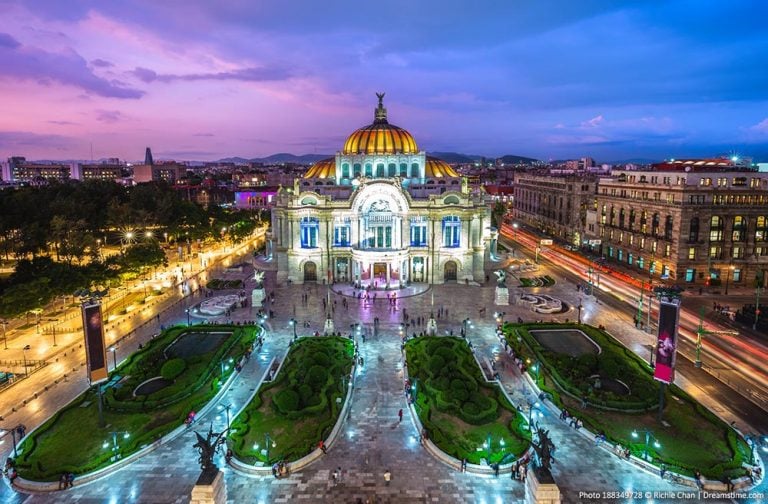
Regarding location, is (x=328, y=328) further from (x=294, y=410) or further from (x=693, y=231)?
(x=693, y=231)

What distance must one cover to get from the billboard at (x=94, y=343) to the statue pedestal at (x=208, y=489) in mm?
13404

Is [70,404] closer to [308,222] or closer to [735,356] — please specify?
[308,222]

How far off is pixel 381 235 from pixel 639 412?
43069 millimetres

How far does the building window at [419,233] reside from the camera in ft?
236

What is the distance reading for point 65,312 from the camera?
5750 cm

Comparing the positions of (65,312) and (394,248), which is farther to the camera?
(394,248)

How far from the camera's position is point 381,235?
70.9 m

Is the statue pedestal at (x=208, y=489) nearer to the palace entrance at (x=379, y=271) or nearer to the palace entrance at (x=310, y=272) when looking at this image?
the palace entrance at (x=379, y=271)

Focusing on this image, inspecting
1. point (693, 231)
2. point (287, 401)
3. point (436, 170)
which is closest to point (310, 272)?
point (436, 170)

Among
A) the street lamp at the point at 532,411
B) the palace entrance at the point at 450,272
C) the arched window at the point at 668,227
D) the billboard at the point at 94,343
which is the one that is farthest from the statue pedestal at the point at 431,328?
the arched window at the point at 668,227

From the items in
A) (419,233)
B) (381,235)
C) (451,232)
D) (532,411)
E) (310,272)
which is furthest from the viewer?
(310,272)

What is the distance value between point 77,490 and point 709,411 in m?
38.3

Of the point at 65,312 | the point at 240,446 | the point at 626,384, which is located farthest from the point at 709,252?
the point at 65,312

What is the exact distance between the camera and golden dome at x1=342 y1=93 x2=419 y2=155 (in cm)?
8094
